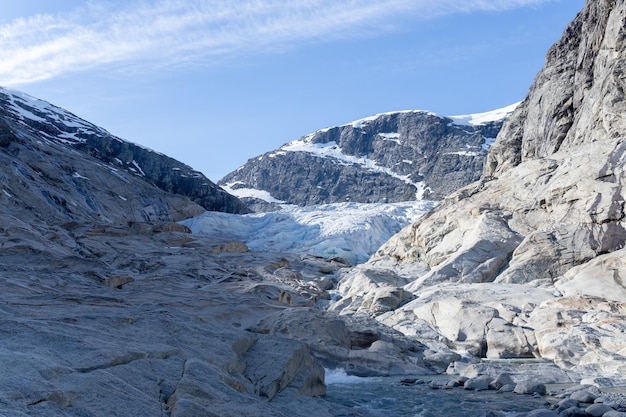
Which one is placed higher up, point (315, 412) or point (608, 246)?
point (608, 246)

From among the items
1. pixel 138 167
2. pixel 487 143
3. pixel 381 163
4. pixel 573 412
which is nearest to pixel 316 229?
pixel 138 167

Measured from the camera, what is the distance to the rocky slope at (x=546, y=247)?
74.3 ft

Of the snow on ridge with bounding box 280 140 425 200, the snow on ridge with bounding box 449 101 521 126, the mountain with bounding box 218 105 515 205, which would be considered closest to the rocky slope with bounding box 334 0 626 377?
the mountain with bounding box 218 105 515 205

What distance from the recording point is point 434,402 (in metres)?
15.2

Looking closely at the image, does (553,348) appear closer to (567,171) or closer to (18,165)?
(567,171)

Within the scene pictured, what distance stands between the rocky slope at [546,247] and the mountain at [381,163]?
9449 cm

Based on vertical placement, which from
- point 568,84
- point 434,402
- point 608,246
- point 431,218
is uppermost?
point 568,84

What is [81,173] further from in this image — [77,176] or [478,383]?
[478,383]

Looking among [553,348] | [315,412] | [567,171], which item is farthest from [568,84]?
[315,412]

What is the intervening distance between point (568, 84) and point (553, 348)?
1455 inches

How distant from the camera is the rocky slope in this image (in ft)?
74.3

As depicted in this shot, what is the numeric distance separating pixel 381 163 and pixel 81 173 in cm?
12191

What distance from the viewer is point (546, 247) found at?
104 feet

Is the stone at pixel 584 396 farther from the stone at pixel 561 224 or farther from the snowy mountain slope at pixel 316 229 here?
the snowy mountain slope at pixel 316 229
